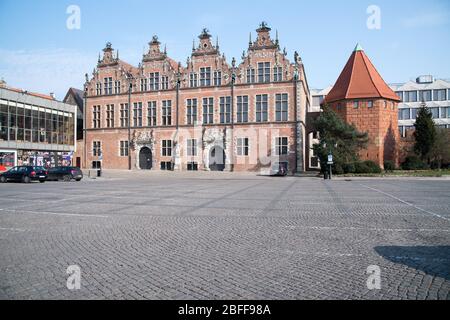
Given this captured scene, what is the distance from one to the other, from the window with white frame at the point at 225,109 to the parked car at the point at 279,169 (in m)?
8.62

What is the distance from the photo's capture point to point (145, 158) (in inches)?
1997

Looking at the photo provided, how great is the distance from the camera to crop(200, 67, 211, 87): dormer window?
47.2m

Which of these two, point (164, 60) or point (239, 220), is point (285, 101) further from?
point (239, 220)

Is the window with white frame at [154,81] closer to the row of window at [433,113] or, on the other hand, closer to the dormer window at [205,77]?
the dormer window at [205,77]

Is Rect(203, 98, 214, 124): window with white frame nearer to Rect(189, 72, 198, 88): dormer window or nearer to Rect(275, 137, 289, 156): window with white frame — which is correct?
Rect(189, 72, 198, 88): dormer window

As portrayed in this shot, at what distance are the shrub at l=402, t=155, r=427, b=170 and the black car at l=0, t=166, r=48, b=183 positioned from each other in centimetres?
3926

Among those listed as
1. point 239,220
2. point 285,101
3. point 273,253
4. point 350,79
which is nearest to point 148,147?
point 285,101

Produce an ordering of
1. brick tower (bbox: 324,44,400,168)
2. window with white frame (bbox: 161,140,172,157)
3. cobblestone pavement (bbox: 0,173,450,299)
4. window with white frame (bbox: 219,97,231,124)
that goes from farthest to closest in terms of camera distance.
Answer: window with white frame (bbox: 161,140,172,157) < window with white frame (bbox: 219,97,231,124) < brick tower (bbox: 324,44,400,168) < cobblestone pavement (bbox: 0,173,450,299)

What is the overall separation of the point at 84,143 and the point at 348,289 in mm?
55246

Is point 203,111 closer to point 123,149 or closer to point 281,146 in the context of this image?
point 281,146

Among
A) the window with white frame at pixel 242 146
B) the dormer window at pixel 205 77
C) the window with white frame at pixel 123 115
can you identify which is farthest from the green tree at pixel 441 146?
the window with white frame at pixel 123 115

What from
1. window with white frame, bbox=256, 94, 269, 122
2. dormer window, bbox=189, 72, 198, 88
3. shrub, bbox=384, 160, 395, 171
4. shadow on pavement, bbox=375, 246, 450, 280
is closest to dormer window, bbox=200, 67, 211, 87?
dormer window, bbox=189, 72, 198, 88

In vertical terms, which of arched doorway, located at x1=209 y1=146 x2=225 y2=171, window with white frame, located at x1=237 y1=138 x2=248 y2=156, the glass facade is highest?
the glass facade

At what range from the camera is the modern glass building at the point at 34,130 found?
3844cm
